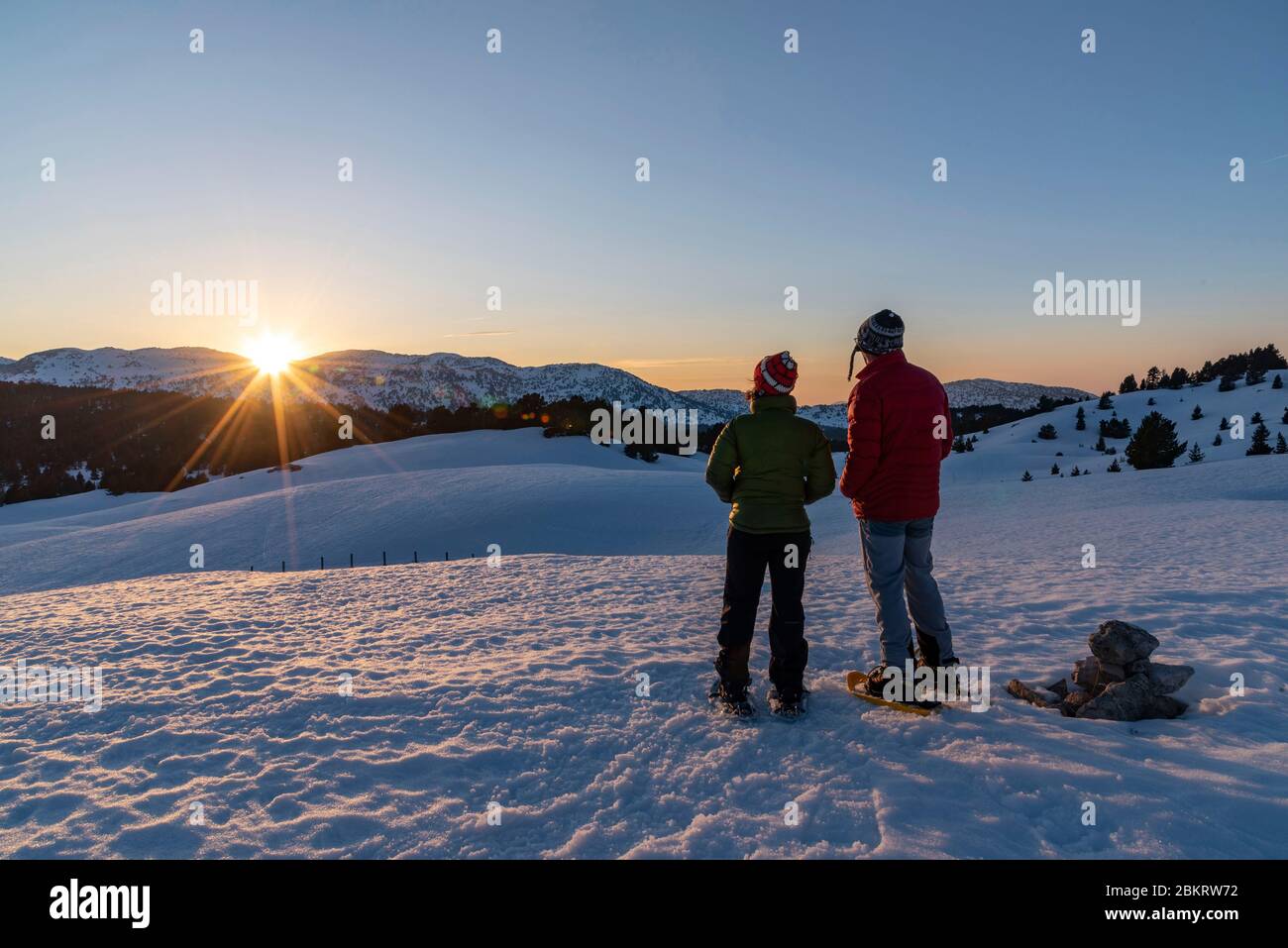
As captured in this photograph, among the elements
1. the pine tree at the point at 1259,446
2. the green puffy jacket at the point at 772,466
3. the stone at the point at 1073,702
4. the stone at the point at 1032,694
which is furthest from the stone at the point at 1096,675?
the pine tree at the point at 1259,446

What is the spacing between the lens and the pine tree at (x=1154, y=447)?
2422 centimetres

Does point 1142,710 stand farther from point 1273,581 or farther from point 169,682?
point 169,682

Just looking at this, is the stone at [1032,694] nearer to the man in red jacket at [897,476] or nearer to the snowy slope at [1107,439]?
the man in red jacket at [897,476]

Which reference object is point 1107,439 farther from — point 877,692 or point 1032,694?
point 877,692

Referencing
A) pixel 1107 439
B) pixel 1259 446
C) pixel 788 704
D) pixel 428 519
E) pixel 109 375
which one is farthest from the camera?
pixel 109 375

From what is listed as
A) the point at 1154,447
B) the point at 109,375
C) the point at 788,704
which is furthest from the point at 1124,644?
the point at 109,375

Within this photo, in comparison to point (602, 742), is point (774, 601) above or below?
above

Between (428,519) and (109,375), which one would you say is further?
(109,375)

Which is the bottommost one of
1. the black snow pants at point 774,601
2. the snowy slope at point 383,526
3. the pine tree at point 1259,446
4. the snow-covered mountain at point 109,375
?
the snowy slope at point 383,526

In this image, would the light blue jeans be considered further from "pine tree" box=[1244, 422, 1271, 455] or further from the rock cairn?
"pine tree" box=[1244, 422, 1271, 455]

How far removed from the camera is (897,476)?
4469mm

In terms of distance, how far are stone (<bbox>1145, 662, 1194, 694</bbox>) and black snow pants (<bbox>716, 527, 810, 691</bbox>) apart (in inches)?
105

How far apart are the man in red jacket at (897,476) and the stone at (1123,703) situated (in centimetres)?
99

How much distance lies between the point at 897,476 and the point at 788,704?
1903 millimetres
